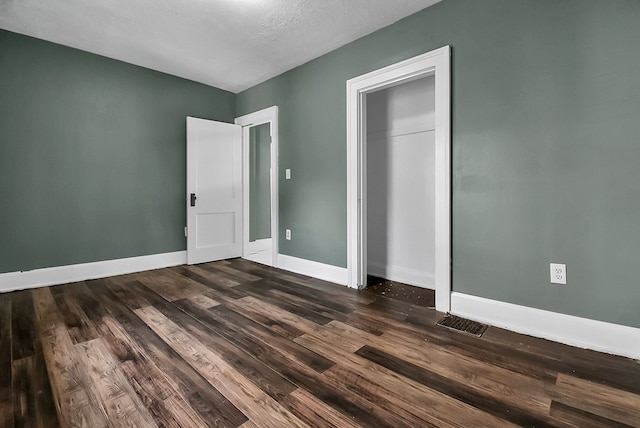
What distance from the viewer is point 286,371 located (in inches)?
60.6

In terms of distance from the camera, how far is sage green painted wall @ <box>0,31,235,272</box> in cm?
287

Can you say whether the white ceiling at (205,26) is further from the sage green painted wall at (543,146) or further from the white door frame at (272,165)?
the white door frame at (272,165)

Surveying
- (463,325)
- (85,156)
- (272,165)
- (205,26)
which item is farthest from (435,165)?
(85,156)

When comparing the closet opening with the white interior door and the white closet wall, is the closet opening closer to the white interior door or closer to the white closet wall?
the white closet wall

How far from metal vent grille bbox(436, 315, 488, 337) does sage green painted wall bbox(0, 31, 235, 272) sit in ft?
11.1

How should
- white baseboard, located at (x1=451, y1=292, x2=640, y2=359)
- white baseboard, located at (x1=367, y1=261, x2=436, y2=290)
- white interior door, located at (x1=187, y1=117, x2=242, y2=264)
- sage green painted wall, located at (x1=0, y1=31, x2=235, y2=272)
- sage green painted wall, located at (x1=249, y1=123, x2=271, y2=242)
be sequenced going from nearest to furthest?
white baseboard, located at (x1=451, y1=292, x2=640, y2=359) → sage green painted wall, located at (x1=0, y1=31, x2=235, y2=272) → white baseboard, located at (x1=367, y1=261, x2=436, y2=290) → white interior door, located at (x1=187, y1=117, x2=242, y2=264) → sage green painted wall, located at (x1=249, y1=123, x2=271, y2=242)

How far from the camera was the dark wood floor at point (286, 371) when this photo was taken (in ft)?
4.01

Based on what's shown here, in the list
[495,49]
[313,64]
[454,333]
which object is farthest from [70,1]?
[454,333]

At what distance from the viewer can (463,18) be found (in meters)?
2.19

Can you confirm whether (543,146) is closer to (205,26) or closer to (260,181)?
(205,26)

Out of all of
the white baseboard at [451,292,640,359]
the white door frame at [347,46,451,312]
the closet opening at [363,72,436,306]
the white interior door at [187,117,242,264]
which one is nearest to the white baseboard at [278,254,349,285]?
the white door frame at [347,46,451,312]

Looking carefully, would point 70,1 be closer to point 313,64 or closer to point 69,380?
point 313,64

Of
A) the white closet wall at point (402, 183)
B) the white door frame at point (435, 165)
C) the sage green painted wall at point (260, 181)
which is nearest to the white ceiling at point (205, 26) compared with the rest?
the white door frame at point (435, 165)

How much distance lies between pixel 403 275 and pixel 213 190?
2802 millimetres
